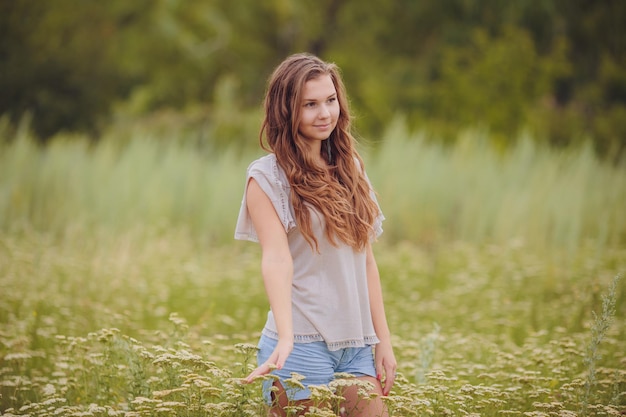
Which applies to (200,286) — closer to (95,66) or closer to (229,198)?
(229,198)

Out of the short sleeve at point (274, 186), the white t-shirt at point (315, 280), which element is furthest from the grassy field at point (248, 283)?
the short sleeve at point (274, 186)

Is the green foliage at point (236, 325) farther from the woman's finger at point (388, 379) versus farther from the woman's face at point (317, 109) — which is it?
the woman's face at point (317, 109)

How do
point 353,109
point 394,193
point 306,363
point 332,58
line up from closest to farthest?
1. point 306,363
2. point 353,109
3. point 394,193
4. point 332,58

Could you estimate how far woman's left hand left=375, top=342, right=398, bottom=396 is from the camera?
3330mm

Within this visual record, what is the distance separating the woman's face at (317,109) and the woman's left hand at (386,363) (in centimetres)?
93

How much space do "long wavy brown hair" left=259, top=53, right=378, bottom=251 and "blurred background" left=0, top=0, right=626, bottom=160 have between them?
1236cm

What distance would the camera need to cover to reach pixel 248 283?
307 inches

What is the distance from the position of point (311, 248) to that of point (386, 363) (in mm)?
619

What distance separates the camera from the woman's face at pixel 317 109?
3.25 metres

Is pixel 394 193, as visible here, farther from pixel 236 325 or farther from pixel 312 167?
pixel 312 167

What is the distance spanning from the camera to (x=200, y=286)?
294 inches

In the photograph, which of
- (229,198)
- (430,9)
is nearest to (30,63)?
(229,198)

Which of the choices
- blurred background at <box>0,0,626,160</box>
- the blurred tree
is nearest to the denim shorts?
blurred background at <box>0,0,626,160</box>

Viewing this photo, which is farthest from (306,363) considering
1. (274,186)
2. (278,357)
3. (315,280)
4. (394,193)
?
(394,193)
